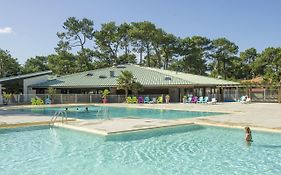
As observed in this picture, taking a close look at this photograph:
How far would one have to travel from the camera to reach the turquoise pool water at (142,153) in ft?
30.9

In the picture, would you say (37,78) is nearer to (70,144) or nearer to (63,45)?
(63,45)

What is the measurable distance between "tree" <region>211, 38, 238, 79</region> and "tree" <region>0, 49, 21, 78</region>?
117 feet

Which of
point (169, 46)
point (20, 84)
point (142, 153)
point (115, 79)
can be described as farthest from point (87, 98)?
point (142, 153)

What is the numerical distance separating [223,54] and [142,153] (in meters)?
55.1

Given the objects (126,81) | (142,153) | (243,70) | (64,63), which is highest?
(64,63)

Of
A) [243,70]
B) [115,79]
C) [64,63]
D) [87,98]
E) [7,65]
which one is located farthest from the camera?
[243,70]

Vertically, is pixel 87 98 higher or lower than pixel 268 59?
lower

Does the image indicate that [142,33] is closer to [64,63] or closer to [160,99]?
[64,63]

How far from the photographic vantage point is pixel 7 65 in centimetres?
5306

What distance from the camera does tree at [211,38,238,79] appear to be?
63.1 meters

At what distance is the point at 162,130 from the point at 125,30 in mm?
43363

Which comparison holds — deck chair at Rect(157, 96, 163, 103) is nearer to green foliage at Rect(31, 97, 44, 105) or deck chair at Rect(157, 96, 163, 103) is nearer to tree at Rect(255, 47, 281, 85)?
green foliage at Rect(31, 97, 44, 105)

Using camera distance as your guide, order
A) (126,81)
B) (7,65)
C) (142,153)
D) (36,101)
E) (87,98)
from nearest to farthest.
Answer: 1. (142,153)
2. (36,101)
3. (126,81)
4. (87,98)
5. (7,65)

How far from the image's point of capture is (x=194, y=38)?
6103 centimetres
